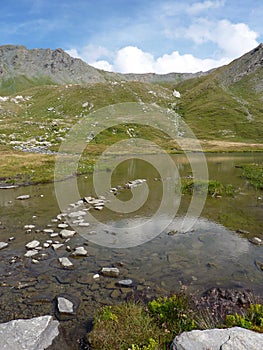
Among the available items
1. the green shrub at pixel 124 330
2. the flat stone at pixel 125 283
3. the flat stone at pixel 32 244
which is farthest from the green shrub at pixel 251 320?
the flat stone at pixel 32 244

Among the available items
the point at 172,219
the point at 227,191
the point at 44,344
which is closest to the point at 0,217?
the point at 172,219

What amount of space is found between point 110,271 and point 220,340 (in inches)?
251

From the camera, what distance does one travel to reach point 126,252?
44.5 feet

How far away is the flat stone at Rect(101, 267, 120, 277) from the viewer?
1113cm

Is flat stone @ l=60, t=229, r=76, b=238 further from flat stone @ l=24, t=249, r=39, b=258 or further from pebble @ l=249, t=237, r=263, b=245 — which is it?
pebble @ l=249, t=237, r=263, b=245

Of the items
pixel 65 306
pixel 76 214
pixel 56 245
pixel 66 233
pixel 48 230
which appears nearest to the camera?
pixel 65 306

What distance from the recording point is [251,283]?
10562 mm

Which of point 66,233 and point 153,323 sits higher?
point 153,323

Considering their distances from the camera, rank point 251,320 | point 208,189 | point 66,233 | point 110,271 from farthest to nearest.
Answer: point 208,189, point 66,233, point 110,271, point 251,320

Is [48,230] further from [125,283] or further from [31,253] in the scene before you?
[125,283]

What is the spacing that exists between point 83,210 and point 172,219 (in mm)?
7135


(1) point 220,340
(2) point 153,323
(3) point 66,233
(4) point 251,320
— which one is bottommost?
(3) point 66,233

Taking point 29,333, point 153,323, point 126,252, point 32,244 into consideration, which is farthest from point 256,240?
point 29,333

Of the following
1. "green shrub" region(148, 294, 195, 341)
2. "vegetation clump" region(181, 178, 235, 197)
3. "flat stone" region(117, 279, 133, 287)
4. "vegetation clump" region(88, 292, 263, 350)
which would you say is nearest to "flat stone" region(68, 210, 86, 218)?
"flat stone" region(117, 279, 133, 287)
